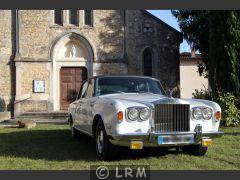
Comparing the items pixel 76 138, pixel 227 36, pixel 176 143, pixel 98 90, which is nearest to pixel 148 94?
pixel 98 90

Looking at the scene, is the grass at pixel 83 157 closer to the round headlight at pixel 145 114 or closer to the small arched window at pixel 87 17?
the round headlight at pixel 145 114

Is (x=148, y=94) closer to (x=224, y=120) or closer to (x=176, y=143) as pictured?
(x=176, y=143)

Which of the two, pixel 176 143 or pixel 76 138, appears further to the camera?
pixel 76 138

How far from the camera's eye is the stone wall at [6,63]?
21719 millimetres

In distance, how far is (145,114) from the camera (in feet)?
22.5

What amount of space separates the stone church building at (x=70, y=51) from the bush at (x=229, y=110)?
8.77 meters

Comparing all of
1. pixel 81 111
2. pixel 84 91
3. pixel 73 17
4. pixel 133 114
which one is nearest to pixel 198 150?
pixel 133 114

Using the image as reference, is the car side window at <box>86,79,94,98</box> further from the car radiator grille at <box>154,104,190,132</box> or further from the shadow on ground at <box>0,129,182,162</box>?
the car radiator grille at <box>154,104,190,132</box>

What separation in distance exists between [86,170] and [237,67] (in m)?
9.34

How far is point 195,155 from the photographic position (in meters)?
7.85

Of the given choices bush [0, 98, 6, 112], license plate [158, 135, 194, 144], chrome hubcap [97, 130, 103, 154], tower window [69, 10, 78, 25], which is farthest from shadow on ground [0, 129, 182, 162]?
tower window [69, 10, 78, 25]

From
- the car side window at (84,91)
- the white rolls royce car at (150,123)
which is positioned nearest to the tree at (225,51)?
the car side window at (84,91)

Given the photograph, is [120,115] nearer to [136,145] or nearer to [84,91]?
[136,145]
